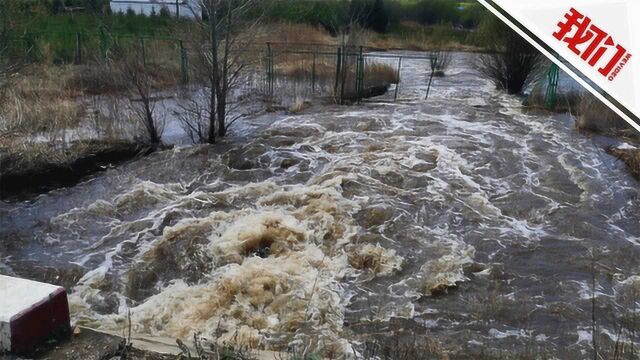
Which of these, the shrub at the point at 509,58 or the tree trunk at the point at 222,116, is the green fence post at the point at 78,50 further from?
the shrub at the point at 509,58

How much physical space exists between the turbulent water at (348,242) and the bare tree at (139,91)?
80 centimetres

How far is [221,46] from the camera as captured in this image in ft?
39.8

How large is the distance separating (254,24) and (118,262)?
21.9ft

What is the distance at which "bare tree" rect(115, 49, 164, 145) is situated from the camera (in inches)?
460

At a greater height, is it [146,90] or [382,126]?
[146,90]

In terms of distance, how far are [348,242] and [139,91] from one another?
6116mm

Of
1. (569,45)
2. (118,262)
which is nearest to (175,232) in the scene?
(118,262)

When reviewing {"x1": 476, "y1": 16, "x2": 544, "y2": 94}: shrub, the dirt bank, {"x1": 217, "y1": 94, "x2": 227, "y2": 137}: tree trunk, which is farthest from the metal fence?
the dirt bank

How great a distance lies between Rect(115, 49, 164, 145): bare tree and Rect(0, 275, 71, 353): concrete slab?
26.0ft

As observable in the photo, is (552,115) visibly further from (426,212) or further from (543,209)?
(426,212)

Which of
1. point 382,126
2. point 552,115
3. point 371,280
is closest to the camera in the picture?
point 371,280

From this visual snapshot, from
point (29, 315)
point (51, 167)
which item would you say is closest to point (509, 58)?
point (51, 167)

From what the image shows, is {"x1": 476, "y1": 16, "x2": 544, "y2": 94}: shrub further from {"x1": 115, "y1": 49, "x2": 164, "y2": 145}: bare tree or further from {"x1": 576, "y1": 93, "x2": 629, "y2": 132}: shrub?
{"x1": 115, "y1": 49, "x2": 164, "y2": 145}: bare tree

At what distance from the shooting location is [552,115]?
15.2 meters
